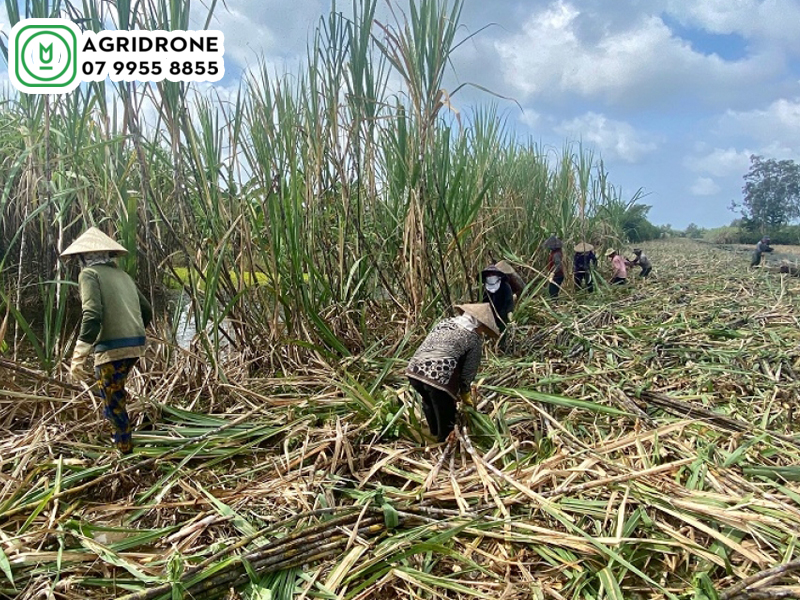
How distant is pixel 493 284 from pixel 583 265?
9.38 feet

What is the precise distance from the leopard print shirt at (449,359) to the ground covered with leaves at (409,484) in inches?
9.1

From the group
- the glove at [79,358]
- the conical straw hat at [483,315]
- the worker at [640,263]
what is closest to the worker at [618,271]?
the worker at [640,263]

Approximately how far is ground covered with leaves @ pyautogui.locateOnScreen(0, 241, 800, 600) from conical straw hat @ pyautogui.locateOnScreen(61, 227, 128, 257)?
770 mm

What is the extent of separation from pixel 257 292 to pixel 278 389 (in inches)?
27.6

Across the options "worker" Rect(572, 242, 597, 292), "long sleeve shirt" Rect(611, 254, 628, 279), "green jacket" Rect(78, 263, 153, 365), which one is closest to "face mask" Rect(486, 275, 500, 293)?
"green jacket" Rect(78, 263, 153, 365)

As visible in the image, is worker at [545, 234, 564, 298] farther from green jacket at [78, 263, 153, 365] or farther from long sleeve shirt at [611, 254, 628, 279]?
green jacket at [78, 263, 153, 365]

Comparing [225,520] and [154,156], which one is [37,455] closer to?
[225,520]

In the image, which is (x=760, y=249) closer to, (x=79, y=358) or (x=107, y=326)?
(x=107, y=326)

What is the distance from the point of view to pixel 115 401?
239cm

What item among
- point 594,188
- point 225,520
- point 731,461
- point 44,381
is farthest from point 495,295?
point 594,188

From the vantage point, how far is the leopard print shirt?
2.32 metres

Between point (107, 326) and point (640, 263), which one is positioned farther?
point (640, 263)

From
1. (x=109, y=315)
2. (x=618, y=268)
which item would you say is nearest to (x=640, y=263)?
(x=618, y=268)

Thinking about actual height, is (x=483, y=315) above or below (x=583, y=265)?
below
